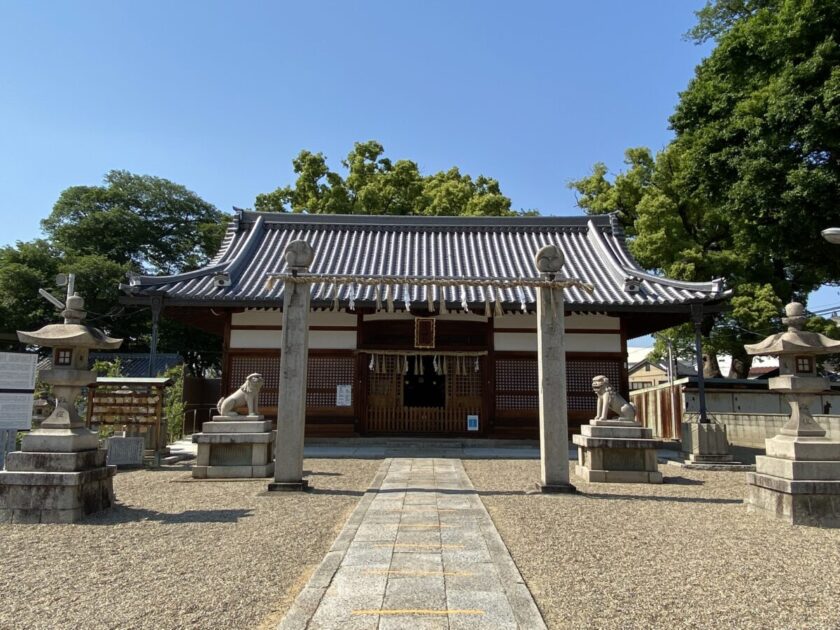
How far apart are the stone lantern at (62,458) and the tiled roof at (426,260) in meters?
6.41

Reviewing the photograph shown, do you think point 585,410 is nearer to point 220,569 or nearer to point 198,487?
point 198,487

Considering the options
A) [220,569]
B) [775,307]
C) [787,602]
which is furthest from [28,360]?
[775,307]

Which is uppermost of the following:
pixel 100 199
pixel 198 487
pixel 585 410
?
pixel 100 199

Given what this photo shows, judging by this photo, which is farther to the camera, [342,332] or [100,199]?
[100,199]

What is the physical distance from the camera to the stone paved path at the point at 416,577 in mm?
3289

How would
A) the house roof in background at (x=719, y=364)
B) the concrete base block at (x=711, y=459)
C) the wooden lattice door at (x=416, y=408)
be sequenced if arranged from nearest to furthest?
the concrete base block at (x=711, y=459), the wooden lattice door at (x=416, y=408), the house roof in background at (x=719, y=364)

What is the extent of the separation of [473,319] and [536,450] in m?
3.78

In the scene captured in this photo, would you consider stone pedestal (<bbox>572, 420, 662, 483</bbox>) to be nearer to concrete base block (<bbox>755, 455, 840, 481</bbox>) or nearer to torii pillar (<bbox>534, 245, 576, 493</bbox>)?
torii pillar (<bbox>534, 245, 576, 493</bbox>)

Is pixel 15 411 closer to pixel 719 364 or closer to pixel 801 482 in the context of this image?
pixel 801 482

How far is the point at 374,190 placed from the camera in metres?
27.5

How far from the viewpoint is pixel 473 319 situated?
47.5 ft

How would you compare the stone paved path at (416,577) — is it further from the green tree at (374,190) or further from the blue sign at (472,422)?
the green tree at (374,190)

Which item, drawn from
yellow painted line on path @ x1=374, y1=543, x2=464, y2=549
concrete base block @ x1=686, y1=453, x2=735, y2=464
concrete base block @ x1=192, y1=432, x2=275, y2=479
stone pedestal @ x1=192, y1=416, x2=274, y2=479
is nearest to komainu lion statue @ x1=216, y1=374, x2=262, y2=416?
stone pedestal @ x1=192, y1=416, x2=274, y2=479

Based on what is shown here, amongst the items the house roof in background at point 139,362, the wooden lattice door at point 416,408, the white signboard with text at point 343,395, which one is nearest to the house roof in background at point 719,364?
the wooden lattice door at point 416,408
